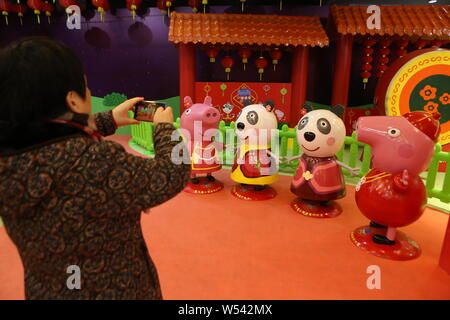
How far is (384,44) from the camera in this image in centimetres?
615

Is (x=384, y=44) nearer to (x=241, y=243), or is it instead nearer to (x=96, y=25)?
(x=241, y=243)

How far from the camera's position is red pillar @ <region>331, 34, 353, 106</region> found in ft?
19.1

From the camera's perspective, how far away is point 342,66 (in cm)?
592

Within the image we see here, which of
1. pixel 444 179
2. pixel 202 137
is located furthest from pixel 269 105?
pixel 444 179

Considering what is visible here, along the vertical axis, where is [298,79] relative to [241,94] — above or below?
above

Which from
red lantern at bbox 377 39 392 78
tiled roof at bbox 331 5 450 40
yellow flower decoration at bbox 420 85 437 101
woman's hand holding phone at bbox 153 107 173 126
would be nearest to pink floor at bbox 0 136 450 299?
woman's hand holding phone at bbox 153 107 173 126

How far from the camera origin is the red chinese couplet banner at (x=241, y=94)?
6.20 m

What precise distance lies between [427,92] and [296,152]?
1.93 metres

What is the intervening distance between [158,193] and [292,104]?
18.2 ft

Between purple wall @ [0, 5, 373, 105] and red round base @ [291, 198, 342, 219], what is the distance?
13.8 ft

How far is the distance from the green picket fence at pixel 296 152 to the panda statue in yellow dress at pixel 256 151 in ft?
0.56

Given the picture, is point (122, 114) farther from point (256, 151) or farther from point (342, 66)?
point (342, 66)

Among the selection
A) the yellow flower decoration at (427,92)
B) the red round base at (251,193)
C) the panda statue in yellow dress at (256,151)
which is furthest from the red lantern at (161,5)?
the yellow flower decoration at (427,92)
